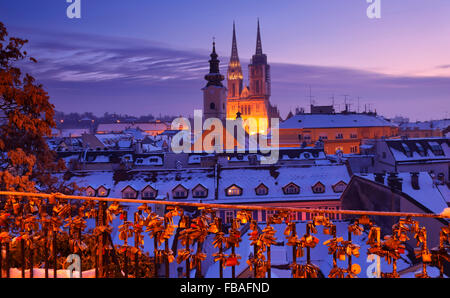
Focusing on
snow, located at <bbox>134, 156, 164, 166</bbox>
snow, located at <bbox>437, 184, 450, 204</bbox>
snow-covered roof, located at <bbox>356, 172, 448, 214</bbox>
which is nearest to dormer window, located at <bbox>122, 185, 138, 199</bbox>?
snow, located at <bbox>134, 156, 164, 166</bbox>

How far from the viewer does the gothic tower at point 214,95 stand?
77.7 meters

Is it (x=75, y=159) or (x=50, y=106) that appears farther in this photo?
(x=75, y=159)

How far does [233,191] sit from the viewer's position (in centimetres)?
3222

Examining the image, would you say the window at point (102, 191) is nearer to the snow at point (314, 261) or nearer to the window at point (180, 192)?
the window at point (180, 192)

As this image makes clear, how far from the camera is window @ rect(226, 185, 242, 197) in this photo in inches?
1265

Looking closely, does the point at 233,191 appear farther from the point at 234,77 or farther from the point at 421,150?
the point at 234,77

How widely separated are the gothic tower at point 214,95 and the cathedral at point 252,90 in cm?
5223

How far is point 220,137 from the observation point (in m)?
67.4

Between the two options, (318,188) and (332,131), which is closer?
(318,188)

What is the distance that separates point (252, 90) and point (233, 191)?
4223 inches

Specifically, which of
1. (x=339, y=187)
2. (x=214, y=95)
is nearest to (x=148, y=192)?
(x=339, y=187)
